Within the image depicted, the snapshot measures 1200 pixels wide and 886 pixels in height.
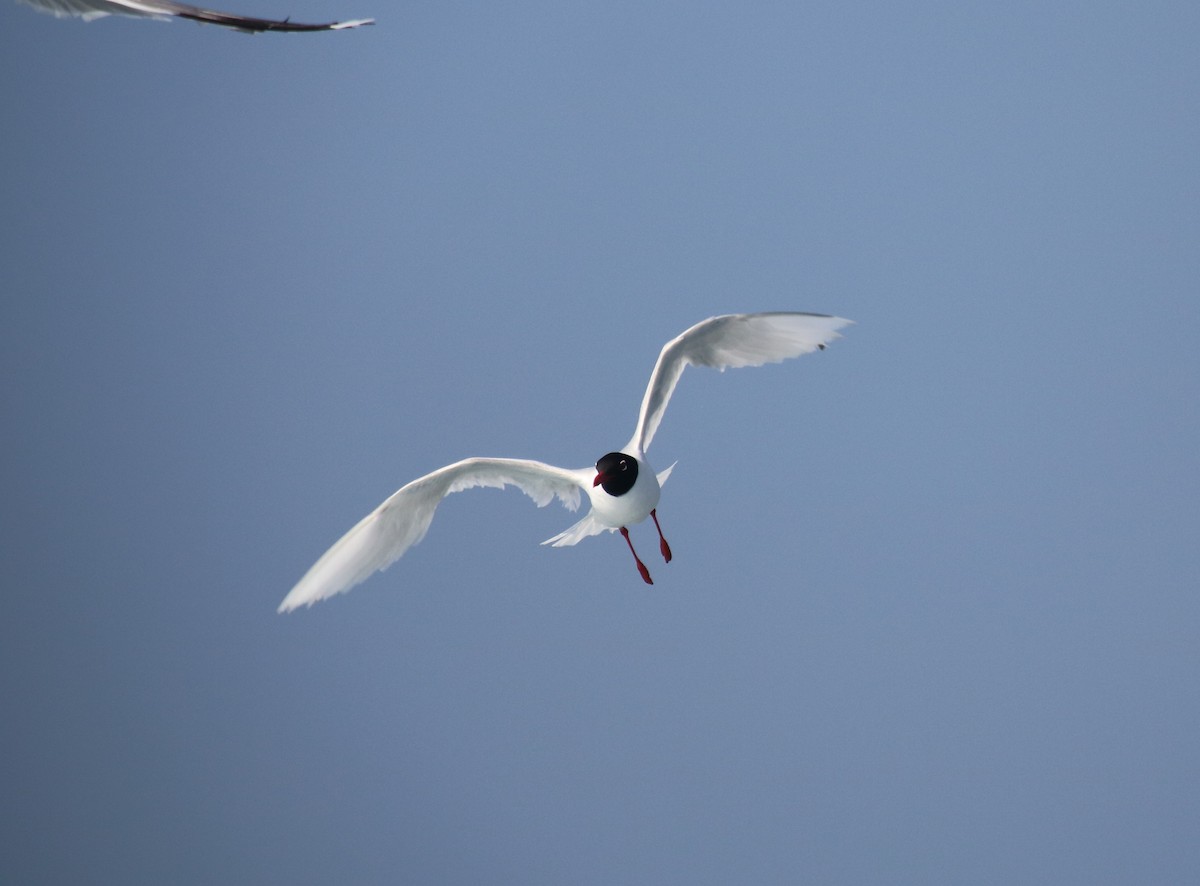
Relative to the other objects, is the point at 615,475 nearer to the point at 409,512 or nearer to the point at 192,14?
the point at 409,512

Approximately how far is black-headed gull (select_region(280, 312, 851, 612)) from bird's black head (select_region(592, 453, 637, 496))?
1.4 inches

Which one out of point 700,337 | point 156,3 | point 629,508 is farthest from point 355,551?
point 156,3

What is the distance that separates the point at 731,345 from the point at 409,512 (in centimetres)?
219

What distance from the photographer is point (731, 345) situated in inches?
336

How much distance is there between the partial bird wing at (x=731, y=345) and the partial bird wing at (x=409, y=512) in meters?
0.65

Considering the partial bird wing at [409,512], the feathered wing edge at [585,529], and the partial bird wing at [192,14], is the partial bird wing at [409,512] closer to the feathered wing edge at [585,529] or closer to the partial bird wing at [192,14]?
the feathered wing edge at [585,529]

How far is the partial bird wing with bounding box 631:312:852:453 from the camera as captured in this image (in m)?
8.22

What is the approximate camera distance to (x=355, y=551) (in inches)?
327

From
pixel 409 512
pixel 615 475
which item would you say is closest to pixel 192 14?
pixel 615 475

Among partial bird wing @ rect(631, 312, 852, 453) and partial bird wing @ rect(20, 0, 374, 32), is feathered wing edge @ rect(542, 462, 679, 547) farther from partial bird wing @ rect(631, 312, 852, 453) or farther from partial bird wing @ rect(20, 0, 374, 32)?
partial bird wing @ rect(20, 0, 374, 32)

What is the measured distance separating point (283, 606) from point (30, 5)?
13.9 ft

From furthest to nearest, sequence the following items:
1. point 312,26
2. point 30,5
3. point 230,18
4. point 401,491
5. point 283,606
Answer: point 401,491 → point 283,606 → point 30,5 → point 230,18 → point 312,26

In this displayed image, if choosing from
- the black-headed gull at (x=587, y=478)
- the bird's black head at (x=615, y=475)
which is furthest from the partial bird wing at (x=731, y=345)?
the bird's black head at (x=615, y=475)

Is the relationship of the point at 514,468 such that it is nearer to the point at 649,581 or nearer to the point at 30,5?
the point at 649,581
